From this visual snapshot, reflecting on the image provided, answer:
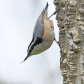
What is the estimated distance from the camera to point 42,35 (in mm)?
2604

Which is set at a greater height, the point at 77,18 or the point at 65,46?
the point at 77,18

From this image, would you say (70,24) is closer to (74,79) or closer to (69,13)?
(69,13)

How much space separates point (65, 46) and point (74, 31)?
0.32 meters

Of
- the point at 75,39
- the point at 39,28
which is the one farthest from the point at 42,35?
the point at 75,39

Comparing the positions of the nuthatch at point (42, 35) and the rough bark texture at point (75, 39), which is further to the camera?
the nuthatch at point (42, 35)

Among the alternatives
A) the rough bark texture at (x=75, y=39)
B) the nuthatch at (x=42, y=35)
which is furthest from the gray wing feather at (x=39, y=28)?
the rough bark texture at (x=75, y=39)

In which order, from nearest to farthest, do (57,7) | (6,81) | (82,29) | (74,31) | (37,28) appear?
(82,29), (74,31), (57,7), (37,28), (6,81)

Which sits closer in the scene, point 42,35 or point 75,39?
Result: point 75,39

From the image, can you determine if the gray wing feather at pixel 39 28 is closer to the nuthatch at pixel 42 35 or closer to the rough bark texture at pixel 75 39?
the nuthatch at pixel 42 35

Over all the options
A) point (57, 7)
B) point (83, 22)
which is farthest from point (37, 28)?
point (83, 22)

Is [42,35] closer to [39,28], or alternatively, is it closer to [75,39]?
[39,28]

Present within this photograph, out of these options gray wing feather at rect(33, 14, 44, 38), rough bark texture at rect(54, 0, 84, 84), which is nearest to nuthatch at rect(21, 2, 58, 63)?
gray wing feather at rect(33, 14, 44, 38)

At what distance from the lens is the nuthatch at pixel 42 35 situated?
2.58 metres

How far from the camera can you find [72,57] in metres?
1.72
